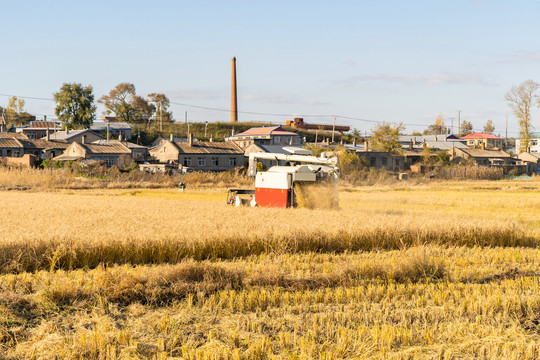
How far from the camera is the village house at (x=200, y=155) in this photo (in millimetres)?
63125

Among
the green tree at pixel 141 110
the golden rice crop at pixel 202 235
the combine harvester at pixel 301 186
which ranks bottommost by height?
the golden rice crop at pixel 202 235

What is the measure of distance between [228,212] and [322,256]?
598 cm

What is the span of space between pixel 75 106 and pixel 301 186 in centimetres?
7920

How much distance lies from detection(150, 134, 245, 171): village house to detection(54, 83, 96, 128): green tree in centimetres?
2748

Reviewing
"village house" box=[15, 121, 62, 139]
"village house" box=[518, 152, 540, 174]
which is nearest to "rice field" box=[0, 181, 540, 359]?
"village house" box=[15, 121, 62, 139]

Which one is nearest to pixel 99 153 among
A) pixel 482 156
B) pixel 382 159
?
pixel 382 159

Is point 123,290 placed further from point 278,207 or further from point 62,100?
point 62,100

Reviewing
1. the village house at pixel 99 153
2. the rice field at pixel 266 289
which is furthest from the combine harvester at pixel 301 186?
the village house at pixel 99 153

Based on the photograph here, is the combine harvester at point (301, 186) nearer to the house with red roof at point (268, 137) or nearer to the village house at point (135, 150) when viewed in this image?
the village house at point (135, 150)

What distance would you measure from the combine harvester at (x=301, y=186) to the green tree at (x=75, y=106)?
7569 cm

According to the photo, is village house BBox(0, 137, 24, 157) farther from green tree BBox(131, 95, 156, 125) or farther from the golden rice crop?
the golden rice crop

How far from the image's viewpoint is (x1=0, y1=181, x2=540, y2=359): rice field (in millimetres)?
6371

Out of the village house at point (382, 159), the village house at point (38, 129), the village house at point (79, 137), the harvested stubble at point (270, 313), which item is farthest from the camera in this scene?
the village house at point (38, 129)

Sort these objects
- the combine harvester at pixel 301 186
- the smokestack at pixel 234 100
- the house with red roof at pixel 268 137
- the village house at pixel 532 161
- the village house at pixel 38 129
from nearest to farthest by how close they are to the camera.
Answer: the combine harvester at pixel 301 186
the house with red roof at pixel 268 137
the village house at pixel 38 129
the village house at pixel 532 161
the smokestack at pixel 234 100
